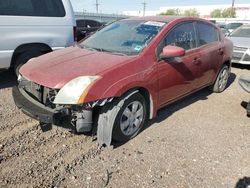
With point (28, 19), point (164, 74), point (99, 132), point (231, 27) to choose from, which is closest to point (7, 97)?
point (28, 19)

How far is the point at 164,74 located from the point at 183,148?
1094mm

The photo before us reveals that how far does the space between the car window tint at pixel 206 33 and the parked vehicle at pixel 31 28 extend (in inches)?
111

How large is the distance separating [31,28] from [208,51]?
354 centimetres

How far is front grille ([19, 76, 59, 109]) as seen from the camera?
3299 mm

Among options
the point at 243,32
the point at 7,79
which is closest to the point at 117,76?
the point at 7,79

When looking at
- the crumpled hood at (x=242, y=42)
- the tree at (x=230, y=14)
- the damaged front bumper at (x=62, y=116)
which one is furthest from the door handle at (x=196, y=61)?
the tree at (x=230, y=14)

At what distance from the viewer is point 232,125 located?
448 centimetres

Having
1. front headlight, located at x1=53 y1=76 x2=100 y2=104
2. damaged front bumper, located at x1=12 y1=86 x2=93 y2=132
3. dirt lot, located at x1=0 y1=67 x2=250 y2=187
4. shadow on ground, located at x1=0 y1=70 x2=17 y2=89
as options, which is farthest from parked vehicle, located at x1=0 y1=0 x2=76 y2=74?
front headlight, located at x1=53 y1=76 x2=100 y2=104

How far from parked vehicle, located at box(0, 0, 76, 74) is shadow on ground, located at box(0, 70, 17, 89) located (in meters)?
0.49

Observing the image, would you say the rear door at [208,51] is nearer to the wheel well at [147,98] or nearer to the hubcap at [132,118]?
the wheel well at [147,98]

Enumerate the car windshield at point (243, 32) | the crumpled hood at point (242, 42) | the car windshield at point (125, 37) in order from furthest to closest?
the car windshield at point (243, 32)
the crumpled hood at point (242, 42)
the car windshield at point (125, 37)

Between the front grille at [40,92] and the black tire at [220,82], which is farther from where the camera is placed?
the black tire at [220,82]

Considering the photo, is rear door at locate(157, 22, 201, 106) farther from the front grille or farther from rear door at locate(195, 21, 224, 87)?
the front grille

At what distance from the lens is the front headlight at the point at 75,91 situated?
3078mm
